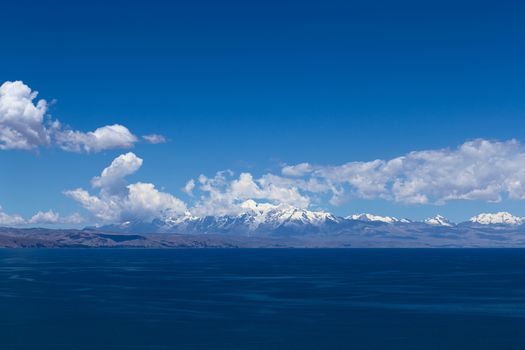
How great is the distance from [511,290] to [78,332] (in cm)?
13283

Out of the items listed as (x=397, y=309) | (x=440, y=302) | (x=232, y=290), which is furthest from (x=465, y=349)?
(x=232, y=290)

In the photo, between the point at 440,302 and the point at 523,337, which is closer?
the point at 523,337

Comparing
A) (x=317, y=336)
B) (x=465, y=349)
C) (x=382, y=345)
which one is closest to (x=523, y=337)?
(x=465, y=349)

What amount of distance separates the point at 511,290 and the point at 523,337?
90425 mm

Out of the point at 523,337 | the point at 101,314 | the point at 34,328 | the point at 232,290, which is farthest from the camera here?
the point at 232,290

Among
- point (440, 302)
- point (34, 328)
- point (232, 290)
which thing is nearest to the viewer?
point (34, 328)

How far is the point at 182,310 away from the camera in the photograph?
14325cm

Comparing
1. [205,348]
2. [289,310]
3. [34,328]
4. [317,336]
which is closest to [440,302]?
[289,310]

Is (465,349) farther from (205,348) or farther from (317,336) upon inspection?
(205,348)

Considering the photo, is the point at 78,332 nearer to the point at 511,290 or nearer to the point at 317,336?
the point at 317,336

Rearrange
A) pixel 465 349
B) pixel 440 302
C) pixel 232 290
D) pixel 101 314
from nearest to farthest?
pixel 465 349 → pixel 101 314 → pixel 440 302 → pixel 232 290

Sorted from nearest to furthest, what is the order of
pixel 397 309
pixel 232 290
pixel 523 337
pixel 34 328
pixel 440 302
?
pixel 523 337
pixel 34 328
pixel 397 309
pixel 440 302
pixel 232 290

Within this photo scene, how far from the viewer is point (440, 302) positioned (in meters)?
160

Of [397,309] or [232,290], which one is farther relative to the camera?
[232,290]
